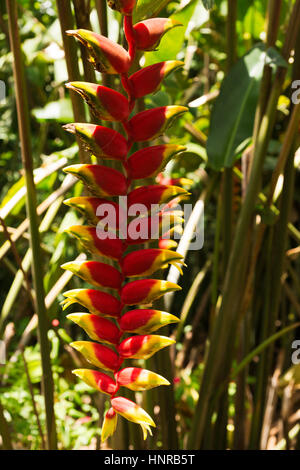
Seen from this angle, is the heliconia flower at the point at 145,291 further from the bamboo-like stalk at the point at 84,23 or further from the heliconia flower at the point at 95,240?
the bamboo-like stalk at the point at 84,23

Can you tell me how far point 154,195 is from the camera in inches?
10.9

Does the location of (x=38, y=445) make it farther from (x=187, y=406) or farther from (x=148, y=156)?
(x=148, y=156)

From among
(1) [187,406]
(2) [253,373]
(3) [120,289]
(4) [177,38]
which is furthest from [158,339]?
(2) [253,373]

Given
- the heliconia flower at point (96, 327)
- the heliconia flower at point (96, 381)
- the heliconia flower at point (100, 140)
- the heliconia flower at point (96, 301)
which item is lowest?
the heliconia flower at point (96, 381)

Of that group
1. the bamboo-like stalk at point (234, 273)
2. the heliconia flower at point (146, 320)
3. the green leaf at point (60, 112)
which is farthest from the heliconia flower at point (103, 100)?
the green leaf at point (60, 112)

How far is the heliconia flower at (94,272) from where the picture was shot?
0.28 m

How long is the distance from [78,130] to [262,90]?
1.03ft

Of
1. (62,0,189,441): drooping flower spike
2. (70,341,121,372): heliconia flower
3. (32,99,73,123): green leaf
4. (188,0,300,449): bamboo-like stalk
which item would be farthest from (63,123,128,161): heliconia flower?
(32,99,73,123): green leaf

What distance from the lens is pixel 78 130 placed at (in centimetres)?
25

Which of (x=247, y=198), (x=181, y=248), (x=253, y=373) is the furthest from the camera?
(x=253, y=373)

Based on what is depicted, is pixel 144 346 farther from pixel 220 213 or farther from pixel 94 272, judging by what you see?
pixel 220 213

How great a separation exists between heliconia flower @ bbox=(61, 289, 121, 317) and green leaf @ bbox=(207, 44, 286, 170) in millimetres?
293

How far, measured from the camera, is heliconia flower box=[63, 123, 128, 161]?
0.25 metres

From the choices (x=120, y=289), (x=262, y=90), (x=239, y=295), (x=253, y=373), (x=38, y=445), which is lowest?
(x=253, y=373)
